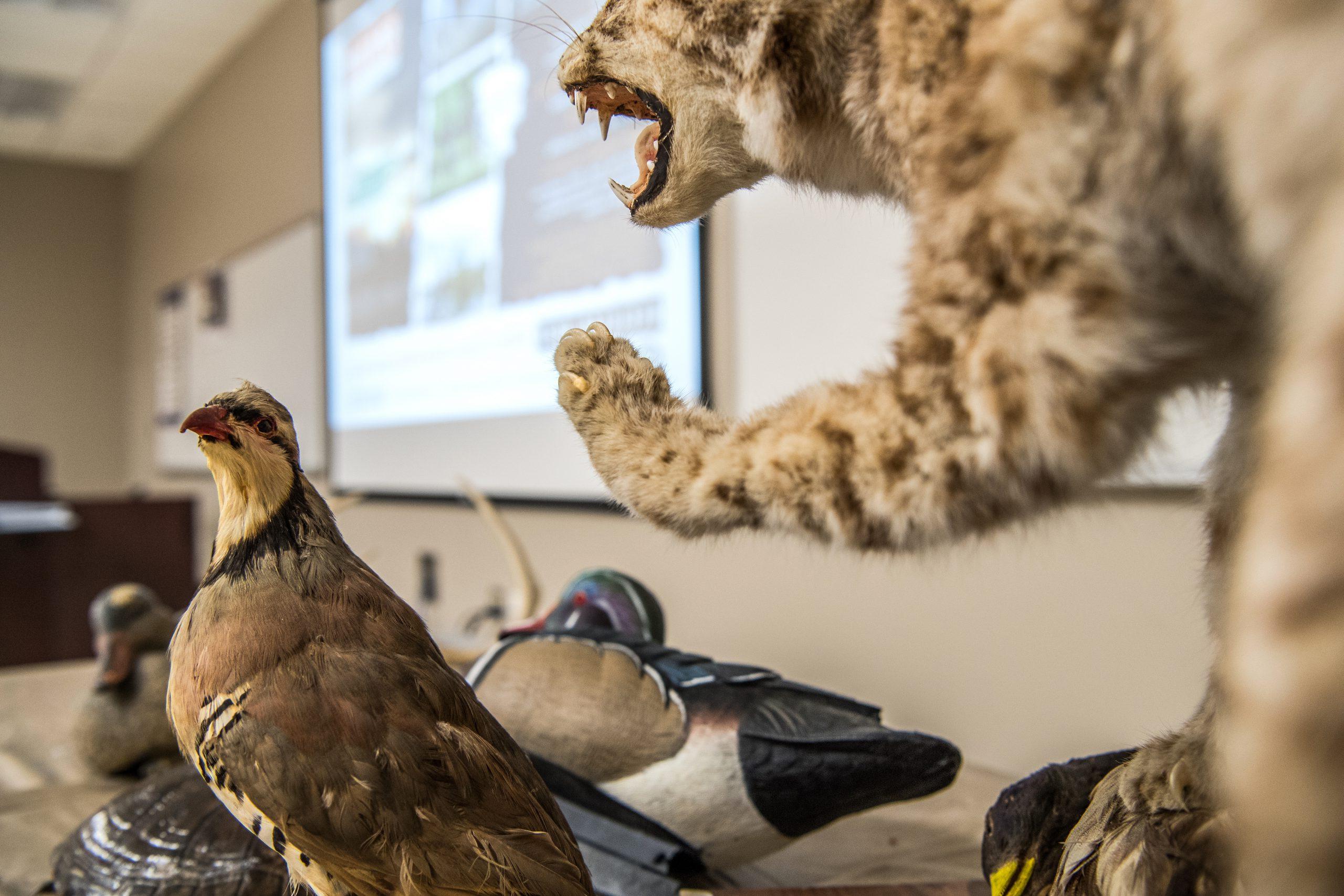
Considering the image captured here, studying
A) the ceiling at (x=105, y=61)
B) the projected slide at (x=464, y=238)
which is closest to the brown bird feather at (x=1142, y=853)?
the projected slide at (x=464, y=238)

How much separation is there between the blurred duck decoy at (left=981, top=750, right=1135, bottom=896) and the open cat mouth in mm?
367

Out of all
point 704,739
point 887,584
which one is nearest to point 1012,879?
point 704,739

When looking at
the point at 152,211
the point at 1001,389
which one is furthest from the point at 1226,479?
the point at 152,211

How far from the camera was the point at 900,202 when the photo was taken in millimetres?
436

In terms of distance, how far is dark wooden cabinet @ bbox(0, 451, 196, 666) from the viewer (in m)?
2.34

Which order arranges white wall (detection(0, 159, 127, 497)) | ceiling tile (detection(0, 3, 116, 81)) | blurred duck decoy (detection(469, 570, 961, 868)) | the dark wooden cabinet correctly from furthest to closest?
white wall (detection(0, 159, 127, 497)) < ceiling tile (detection(0, 3, 116, 81)) < the dark wooden cabinet < blurred duck decoy (detection(469, 570, 961, 868))

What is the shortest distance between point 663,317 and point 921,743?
86cm

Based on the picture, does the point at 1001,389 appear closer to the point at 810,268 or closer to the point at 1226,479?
the point at 1226,479

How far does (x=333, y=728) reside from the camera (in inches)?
15.6

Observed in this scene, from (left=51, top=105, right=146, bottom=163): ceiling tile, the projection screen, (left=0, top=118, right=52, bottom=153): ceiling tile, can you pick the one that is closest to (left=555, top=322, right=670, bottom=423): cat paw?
the projection screen

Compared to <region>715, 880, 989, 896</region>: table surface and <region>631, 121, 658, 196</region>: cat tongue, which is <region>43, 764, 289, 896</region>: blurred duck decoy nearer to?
<region>715, 880, 989, 896</region>: table surface

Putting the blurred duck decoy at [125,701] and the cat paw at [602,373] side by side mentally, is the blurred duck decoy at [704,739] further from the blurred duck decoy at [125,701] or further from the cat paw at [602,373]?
the blurred duck decoy at [125,701]

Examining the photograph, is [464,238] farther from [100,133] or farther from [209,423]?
[100,133]

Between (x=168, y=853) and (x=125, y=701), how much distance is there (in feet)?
1.46
